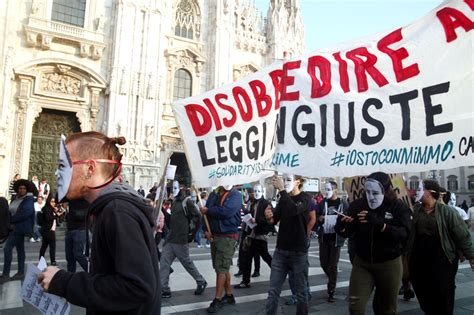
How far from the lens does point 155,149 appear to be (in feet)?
69.3

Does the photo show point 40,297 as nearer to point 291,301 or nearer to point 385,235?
point 385,235

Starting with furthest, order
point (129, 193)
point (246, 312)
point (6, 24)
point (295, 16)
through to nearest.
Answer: point (295, 16)
point (6, 24)
point (246, 312)
point (129, 193)

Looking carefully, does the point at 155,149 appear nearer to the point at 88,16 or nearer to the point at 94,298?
the point at 88,16

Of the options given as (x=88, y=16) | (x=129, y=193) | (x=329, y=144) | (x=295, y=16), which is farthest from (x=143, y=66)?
(x=129, y=193)

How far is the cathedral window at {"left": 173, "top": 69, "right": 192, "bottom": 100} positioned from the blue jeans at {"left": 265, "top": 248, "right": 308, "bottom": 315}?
19.8m

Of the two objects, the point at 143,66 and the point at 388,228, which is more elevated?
the point at 143,66

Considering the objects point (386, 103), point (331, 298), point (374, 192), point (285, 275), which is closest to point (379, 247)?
point (374, 192)

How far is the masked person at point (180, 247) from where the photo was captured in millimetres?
5984

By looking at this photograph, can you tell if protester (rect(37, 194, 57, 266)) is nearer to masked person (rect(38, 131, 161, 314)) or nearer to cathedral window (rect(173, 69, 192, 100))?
masked person (rect(38, 131, 161, 314))

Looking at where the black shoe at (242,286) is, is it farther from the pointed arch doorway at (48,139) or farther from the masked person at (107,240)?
the pointed arch doorway at (48,139)

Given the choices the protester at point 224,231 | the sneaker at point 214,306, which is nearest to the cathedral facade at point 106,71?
the protester at point 224,231

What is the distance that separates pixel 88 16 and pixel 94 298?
71.1ft

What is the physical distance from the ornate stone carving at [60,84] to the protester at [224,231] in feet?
54.7

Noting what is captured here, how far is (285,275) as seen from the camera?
4.50 meters
